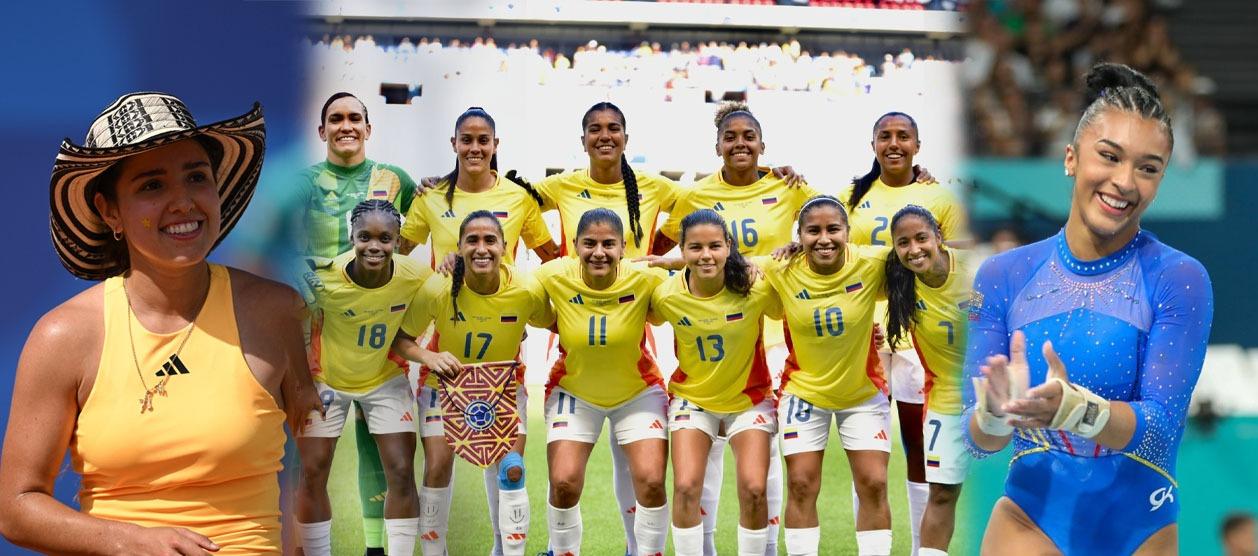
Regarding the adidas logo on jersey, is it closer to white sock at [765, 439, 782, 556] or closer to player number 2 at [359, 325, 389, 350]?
player number 2 at [359, 325, 389, 350]

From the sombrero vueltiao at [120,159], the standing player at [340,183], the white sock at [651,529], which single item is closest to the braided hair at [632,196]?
the standing player at [340,183]

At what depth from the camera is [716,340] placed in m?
4.59

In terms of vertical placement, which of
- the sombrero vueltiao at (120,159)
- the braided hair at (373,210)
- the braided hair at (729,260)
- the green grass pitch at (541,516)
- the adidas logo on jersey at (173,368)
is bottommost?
the green grass pitch at (541,516)

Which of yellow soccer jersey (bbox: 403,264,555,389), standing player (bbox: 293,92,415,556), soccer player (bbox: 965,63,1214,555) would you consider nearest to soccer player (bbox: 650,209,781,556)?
yellow soccer jersey (bbox: 403,264,555,389)

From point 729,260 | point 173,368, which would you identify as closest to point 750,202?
point 729,260

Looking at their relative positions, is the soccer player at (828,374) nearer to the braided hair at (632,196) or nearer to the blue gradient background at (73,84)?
the braided hair at (632,196)

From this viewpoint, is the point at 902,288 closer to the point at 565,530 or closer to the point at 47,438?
the point at 565,530

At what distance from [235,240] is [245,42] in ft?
2.15

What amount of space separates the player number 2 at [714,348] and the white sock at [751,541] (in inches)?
23.5

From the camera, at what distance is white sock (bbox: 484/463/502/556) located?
15.7 feet

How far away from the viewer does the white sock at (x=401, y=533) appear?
4652 mm

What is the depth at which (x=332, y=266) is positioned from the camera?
463 centimetres

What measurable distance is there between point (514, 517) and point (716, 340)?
928mm

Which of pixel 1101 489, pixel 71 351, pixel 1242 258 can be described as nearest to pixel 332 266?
pixel 71 351
